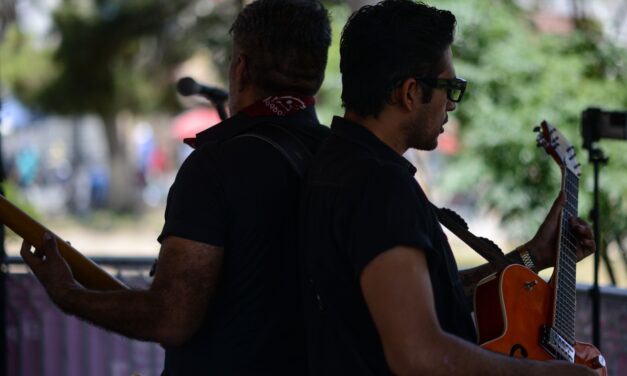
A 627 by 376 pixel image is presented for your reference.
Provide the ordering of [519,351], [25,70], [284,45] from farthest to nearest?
1. [25,70]
2. [284,45]
3. [519,351]

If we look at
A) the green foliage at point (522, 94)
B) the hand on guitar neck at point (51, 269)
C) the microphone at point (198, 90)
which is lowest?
the hand on guitar neck at point (51, 269)

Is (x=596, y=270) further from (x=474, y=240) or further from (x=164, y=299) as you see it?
(x=164, y=299)

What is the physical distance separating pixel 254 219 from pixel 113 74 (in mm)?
19488

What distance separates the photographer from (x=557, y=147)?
288 centimetres

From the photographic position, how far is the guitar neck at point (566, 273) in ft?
8.08

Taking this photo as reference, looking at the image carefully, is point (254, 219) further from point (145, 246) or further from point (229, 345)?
point (145, 246)

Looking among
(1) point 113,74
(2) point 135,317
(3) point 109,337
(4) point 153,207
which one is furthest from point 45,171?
(2) point 135,317

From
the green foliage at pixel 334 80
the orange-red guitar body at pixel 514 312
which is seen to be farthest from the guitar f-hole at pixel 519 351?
the green foliage at pixel 334 80

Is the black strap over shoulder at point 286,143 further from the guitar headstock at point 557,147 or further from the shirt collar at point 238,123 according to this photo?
the guitar headstock at point 557,147

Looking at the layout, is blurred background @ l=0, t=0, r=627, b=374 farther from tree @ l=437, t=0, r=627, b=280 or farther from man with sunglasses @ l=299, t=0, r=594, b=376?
man with sunglasses @ l=299, t=0, r=594, b=376

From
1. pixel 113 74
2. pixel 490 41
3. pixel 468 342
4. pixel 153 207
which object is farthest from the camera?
pixel 153 207

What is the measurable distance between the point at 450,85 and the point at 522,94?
310 inches

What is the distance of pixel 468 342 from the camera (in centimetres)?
196

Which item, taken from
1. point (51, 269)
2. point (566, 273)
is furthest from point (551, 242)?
point (51, 269)
